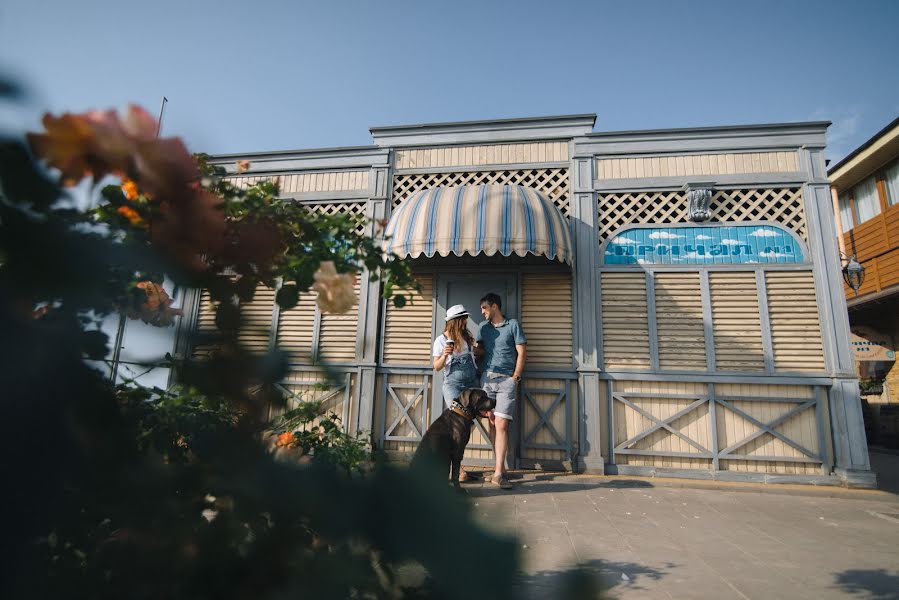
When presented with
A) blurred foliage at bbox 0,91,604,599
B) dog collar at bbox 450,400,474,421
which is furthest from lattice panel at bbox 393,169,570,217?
blurred foliage at bbox 0,91,604,599

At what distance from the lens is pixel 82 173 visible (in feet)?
2.07

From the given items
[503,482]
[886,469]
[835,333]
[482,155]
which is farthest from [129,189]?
[886,469]

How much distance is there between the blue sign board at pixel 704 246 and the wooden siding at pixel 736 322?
0.22 m

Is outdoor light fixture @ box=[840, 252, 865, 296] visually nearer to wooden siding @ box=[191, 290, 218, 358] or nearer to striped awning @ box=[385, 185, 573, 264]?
striped awning @ box=[385, 185, 573, 264]

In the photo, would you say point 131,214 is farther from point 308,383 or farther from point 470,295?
point 470,295

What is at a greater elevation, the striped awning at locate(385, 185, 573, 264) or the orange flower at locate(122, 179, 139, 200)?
the striped awning at locate(385, 185, 573, 264)

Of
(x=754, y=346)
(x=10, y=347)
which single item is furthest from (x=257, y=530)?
(x=754, y=346)

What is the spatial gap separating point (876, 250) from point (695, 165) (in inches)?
290

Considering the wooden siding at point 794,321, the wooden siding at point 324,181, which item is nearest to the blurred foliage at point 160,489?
the wooden siding at point 794,321

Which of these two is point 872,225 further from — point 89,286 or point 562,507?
point 89,286

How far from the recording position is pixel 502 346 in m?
4.70

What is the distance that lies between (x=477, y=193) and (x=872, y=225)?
9.51 meters

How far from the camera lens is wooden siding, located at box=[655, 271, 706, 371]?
16.9 feet

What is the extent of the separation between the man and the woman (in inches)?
7.5
